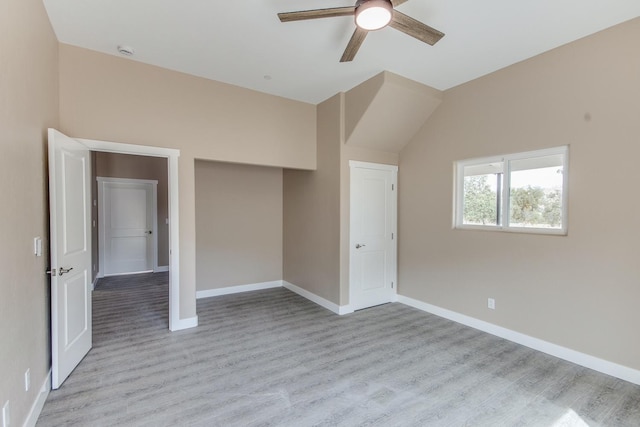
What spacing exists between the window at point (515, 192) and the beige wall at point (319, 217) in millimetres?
1681

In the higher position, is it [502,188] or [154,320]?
[502,188]

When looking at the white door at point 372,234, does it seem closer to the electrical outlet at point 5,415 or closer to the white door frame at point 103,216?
the electrical outlet at point 5,415

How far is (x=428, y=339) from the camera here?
3.33 metres

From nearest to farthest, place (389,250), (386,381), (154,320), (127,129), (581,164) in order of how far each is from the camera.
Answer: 1. (386,381)
2. (581,164)
3. (127,129)
4. (154,320)
5. (389,250)

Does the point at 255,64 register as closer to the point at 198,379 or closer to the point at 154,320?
the point at 198,379

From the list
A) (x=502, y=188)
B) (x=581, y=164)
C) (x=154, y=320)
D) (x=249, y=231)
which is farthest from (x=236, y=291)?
(x=581, y=164)

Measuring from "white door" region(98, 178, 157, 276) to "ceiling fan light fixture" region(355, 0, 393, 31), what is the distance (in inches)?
253


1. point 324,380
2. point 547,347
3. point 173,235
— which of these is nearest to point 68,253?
point 173,235

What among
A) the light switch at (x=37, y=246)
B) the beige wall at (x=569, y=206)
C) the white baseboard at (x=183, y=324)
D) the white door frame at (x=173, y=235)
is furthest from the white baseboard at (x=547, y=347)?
the light switch at (x=37, y=246)

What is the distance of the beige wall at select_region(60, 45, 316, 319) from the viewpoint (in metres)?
3.00

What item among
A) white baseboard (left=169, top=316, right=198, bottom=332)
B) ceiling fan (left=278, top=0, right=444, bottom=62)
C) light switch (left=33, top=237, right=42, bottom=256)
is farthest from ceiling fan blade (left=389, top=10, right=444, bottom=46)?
white baseboard (left=169, top=316, right=198, bottom=332)

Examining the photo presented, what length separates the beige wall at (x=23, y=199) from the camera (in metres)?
1.62

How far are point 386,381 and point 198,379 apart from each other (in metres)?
1.63

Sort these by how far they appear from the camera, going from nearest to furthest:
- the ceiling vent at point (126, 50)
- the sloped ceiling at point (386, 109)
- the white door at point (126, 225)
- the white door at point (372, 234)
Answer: the ceiling vent at point (126, 50), the sloped ceiling at point (386, 109), the white door at point (372, 234), the white door at point (126, 225)
